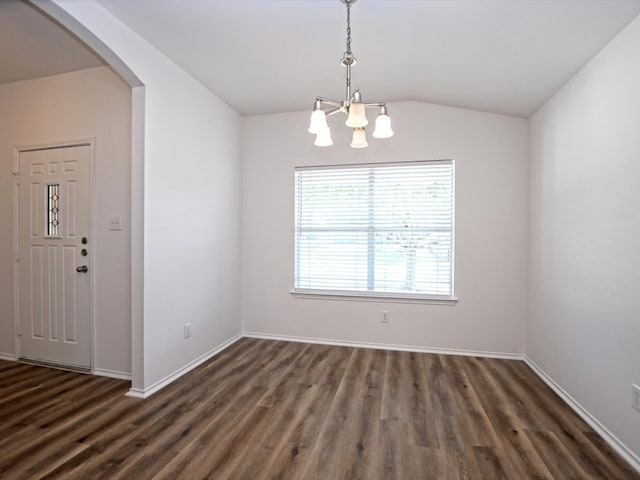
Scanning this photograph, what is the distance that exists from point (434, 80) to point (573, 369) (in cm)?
270

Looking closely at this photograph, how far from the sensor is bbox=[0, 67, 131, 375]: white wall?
2867mm

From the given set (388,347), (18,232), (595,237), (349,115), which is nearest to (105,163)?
(18,232)

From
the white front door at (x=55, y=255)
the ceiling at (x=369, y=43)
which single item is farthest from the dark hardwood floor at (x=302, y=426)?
the ceiling at (x=369, y=43)

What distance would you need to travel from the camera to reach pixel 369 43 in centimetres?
247

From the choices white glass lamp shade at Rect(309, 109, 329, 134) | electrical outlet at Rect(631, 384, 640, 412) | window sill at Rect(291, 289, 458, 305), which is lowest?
electrical outlet at Rect(631, 384, 640, 412)

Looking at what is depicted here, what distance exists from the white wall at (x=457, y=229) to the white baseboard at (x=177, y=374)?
1.54 feet

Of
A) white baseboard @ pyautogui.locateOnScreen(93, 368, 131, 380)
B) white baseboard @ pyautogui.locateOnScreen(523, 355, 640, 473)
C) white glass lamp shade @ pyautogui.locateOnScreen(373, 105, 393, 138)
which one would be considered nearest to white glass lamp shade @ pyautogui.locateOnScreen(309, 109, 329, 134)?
white glass lamp shade @ pyautogui.locateOnScreen(373, 105, 393, 138)

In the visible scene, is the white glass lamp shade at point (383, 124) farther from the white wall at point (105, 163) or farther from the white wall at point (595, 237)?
the white wall at point (105, 163)

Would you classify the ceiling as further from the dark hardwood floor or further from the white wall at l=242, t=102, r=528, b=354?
the dark hardwood floor

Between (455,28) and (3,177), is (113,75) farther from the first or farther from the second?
(455,28)

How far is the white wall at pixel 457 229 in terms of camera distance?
3.41 m

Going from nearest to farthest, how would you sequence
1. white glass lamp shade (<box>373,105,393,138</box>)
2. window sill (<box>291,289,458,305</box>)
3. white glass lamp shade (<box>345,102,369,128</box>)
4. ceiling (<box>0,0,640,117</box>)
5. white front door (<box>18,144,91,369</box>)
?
white glass lamp shade (<box>345,102,369,128</box>), white glass lamp shade (<box>373,105,393,138</box>), ceiling (<box>0,0,640,117</box>), white front door (<box>18,144,91,369</box>), window sill (<box>291,289,458,305</box>)

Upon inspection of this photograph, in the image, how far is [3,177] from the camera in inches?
130

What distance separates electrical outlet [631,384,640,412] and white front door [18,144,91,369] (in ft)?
13.5
